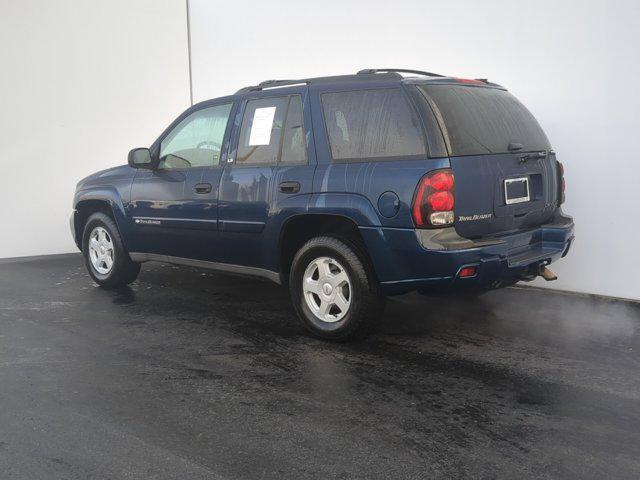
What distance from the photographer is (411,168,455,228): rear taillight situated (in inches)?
171

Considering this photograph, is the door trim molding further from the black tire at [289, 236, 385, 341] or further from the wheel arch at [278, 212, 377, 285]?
the black tire at [289, 236, 385, 341]

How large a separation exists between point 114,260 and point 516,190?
4040 millimetres

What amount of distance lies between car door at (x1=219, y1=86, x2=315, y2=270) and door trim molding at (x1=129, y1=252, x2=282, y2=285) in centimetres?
5

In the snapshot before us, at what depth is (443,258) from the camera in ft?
14.3

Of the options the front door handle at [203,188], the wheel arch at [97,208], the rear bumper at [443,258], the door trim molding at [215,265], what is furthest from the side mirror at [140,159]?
the rear bumper at [443,258]

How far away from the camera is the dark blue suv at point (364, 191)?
175 inches

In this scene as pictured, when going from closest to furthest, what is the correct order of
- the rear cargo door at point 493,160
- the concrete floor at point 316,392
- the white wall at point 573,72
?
the concrete floor at point 316,392 → the rear cargo door at point 493,160 → the white wall at point 573,72

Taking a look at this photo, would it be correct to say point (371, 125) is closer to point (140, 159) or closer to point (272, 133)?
point (272, 133)

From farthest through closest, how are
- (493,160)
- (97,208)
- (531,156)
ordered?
(97,208), (531,156), (493,160)

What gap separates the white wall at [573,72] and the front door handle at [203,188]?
288 cm

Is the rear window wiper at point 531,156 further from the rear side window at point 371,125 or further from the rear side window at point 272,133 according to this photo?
the rear side window at point 272,133

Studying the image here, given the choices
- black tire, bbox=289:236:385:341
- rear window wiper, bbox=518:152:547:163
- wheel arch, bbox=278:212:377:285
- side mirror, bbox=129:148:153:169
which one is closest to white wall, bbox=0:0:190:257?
side mirror, bbox=129:148:153:169

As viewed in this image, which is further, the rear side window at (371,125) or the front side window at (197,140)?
the front side window at (197,140)

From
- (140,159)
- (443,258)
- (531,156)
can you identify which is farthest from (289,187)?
(140,159)
